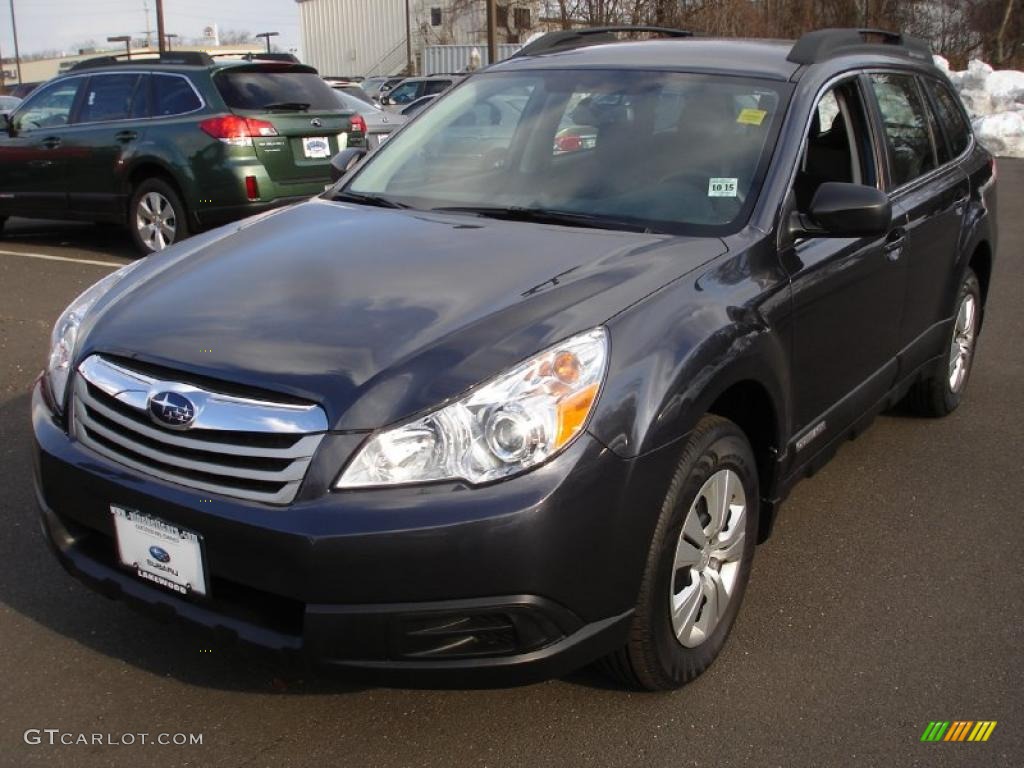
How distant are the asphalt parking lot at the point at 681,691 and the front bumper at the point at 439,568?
17 centimetres

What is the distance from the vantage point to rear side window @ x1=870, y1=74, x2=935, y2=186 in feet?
13.3

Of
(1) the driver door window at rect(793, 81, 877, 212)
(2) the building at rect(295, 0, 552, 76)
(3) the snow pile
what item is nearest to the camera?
(1) the driver door window at rect(793, 81, 877, 212)

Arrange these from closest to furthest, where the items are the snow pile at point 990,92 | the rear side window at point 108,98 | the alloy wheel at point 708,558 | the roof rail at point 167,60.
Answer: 1. the alloy wheel at point 708,558
2. the roof rail at point 167,60
3. the rear side window at point 108,98
4. the snow pile at point 990,92

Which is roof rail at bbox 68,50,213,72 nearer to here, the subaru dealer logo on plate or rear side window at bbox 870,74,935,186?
rear side window at bbox 870,74,935,186

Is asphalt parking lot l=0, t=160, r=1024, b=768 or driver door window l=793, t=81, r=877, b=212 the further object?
driver door window l=793, t=81, r=877, b=212

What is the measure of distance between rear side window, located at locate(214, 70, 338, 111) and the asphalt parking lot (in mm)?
5549

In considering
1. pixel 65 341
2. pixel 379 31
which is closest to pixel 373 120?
pixel 65 341

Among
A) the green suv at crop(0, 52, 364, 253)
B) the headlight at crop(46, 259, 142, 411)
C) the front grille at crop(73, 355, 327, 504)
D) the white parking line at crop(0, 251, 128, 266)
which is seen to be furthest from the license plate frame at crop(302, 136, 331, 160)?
the front grille at crop(73, 355, 327, 504)

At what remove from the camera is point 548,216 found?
132 inches

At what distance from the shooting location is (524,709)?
274cm

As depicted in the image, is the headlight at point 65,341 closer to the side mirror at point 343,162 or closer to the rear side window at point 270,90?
the side mirror at point 343,162

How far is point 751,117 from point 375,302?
1553 millimetres

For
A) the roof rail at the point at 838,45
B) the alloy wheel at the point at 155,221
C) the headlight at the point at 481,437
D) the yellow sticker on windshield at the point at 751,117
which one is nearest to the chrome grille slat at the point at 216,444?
the headlight at the point at 481,437

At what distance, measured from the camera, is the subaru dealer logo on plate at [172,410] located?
241 cm
